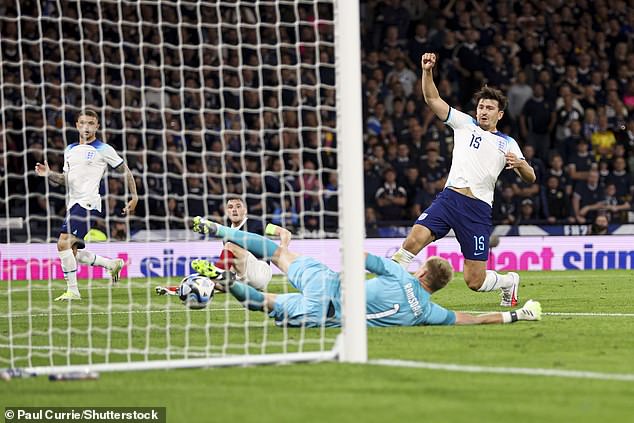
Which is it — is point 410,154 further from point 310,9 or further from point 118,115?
point 118,115

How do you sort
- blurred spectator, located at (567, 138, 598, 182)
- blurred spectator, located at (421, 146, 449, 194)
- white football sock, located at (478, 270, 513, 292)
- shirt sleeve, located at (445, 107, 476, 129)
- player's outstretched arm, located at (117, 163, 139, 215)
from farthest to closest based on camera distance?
blurred spectator, located at (567, 138, 598, 182) → blurred spectator, located at (421, 146, 449, 194) → player's outstretched arm, located at (117, 163, 139, 215) → white football sock, located at (478, 270, 513, 292) → shirt sleeve, located at (445, 107, 476, 129)

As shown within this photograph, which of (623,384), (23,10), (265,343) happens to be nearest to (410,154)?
(23,10)

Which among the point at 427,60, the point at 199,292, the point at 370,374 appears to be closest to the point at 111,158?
the point at 199,292

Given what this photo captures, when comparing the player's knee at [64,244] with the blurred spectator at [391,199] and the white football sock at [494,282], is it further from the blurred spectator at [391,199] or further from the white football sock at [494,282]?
the blurred spectator at [391,199]

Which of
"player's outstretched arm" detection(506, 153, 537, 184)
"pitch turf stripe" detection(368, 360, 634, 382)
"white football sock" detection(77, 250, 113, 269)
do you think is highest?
"player's outstretched arm" detection(506, 153, 537, 184)

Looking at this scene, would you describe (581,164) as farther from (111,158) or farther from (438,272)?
(438,272)

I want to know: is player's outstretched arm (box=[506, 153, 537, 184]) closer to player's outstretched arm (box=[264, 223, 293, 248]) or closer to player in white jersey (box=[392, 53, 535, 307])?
player in white jersey (box=[392, 53, 535, 307])

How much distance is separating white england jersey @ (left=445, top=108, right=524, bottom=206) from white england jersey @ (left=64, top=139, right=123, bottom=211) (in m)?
4.43

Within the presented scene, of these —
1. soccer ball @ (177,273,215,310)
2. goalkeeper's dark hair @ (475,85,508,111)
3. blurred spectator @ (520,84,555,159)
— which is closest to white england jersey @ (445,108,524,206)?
goalkeeper's dark hair @ (475,85,508,111)

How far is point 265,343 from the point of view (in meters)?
8.41

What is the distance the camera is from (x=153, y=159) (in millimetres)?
16859

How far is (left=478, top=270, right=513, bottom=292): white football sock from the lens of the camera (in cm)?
1162

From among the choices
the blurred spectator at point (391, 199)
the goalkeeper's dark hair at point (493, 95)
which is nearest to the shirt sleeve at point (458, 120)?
the goalkeeper's dark hair at point (493, 95)

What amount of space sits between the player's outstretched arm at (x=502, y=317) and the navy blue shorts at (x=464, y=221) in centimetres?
127
